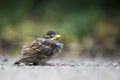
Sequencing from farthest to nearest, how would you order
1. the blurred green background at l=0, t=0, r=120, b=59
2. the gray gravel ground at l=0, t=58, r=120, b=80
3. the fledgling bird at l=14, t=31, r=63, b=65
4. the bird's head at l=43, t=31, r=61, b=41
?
1. the blurred green background at l=0, t=0, r=120, b=59
2. the bird's head at l=43, t=31, r=61, b=41
3. the fledgling bird at l=14, t=31, r=63, b=65
4. the gray gravel ground at l=0, t=58, r=120, b=80

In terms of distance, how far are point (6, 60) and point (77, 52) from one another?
364cm

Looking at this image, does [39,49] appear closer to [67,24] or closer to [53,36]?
[53,36]

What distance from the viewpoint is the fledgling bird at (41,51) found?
11102 mm

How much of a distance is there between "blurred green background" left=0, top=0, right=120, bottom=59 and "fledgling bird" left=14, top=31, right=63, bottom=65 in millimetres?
4320

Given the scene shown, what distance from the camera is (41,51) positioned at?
36.6ft

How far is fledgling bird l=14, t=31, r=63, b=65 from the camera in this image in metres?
11.1

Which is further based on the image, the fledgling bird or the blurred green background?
the blurred green background

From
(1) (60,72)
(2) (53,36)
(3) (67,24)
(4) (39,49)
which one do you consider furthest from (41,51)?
(3) (67,24)

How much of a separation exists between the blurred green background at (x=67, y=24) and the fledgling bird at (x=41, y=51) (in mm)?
4320

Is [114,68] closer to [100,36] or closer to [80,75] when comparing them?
[80,75]

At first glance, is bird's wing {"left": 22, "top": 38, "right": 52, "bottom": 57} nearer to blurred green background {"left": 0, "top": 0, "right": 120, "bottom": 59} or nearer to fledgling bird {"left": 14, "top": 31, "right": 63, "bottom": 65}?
fledgling bird {"left": 14, "top": 31, "right": 63, "bottom": 65}

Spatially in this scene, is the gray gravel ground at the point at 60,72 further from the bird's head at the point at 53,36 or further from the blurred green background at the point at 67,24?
the blurred green background at the point at 67,24

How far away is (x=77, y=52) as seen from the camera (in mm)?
15945

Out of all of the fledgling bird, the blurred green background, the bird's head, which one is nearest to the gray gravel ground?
the fledgling bird
